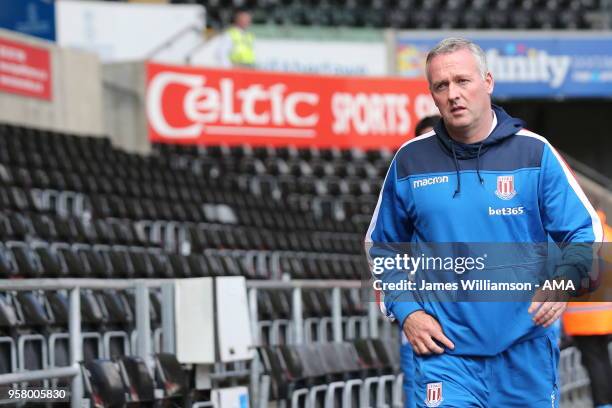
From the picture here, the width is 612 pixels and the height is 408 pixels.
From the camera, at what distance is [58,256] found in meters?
9.62

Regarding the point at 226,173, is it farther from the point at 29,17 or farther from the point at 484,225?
the point at 484,225

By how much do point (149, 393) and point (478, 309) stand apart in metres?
2.79

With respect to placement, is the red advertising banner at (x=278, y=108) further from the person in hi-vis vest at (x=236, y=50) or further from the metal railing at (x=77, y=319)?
the metal railing at (x=77, y=319)

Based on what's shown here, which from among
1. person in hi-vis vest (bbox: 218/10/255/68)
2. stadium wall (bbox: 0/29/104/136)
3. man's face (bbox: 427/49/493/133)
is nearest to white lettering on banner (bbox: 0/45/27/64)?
stadium wall (bbox: 0/29/104/136)

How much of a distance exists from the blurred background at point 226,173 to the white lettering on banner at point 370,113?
0.04 m

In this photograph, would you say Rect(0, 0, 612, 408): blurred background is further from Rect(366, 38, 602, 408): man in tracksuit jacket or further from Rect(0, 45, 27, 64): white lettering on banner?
Rect(366, 38, 602, 408): man in tracksuit jacket

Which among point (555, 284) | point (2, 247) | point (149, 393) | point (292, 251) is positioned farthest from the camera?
point (292, 251)

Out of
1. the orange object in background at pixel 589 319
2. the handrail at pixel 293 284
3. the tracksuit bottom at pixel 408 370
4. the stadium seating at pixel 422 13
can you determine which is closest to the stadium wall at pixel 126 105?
the stadium seating at pixel 422 13

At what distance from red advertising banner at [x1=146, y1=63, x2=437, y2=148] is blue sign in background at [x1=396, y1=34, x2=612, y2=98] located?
3491 mm

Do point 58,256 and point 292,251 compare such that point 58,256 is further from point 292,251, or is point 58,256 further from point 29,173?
point 292,251

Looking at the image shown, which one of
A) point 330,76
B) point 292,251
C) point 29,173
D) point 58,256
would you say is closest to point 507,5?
point 330,76

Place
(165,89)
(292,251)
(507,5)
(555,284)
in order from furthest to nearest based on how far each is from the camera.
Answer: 1. (507,5)
2. (165,89)
3. (292,251)
4. (555,284)

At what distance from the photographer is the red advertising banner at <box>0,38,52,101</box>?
55.4ft

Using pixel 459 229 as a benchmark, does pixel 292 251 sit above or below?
above
